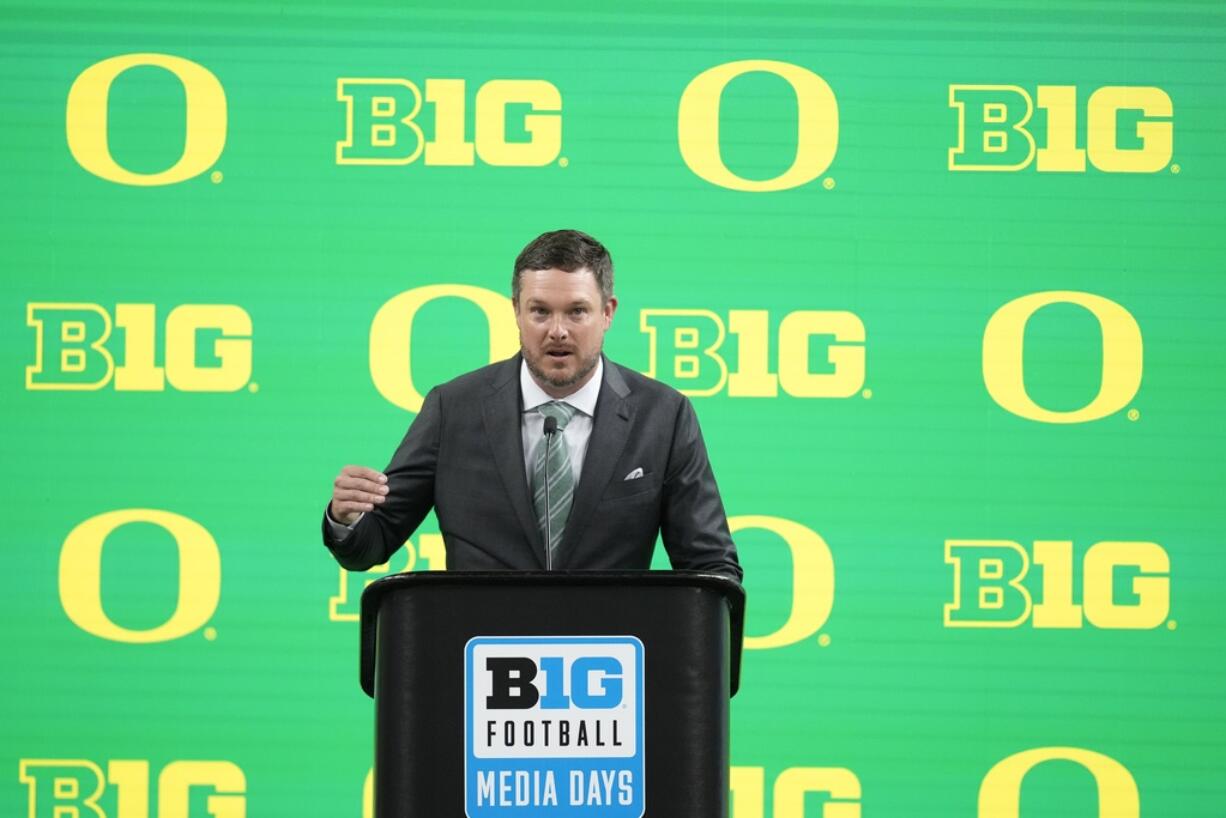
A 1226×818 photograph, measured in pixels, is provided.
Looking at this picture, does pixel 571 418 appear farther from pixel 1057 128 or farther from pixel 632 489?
pixel 1057 128

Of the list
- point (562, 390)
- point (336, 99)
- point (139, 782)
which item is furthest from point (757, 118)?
point (139, 782)

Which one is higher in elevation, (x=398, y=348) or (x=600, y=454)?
(x=398, y=348)

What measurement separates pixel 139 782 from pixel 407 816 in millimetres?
1988

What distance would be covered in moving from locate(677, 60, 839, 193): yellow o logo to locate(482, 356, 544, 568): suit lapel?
1.24m

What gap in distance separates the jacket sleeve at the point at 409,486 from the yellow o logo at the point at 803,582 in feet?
4.00

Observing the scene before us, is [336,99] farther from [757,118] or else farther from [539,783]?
[539,783]

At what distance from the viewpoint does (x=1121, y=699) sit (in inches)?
142

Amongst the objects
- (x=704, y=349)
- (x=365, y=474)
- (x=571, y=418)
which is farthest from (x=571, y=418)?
(x=704, y=349)

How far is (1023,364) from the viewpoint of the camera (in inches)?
143

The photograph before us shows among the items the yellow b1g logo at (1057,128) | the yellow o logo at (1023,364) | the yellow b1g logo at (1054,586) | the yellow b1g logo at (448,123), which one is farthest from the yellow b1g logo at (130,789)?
the yellow b1g logo at (1057,128)

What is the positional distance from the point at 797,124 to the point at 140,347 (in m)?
1.73

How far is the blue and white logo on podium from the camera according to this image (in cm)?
180

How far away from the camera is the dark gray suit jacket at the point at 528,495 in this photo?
2434mm

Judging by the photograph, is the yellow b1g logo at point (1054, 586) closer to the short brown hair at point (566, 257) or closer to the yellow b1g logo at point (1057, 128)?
the yellow b1g logo at point (1057, 128)
